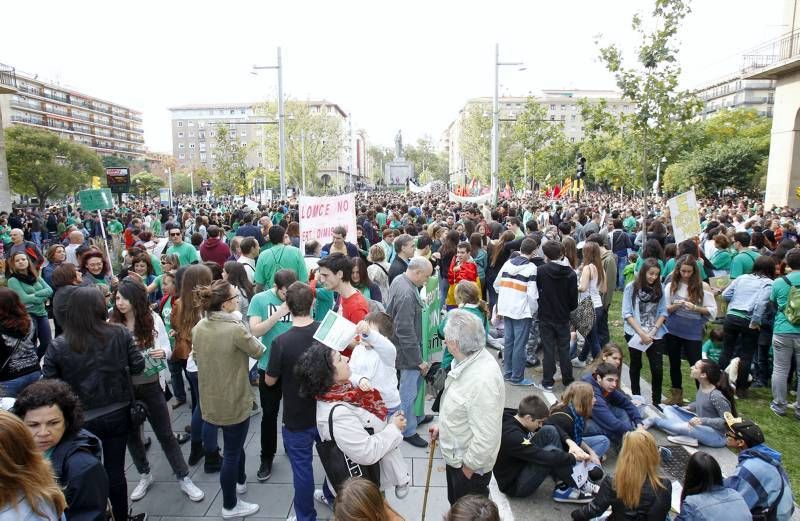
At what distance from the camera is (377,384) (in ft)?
12.6

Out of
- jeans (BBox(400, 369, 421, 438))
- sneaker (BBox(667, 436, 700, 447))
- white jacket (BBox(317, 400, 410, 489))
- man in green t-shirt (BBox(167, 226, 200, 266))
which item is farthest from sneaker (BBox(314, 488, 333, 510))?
man in green t-shirt (BBox(167, 226, 200, 266))

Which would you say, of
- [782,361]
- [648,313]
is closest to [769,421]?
[782,361]

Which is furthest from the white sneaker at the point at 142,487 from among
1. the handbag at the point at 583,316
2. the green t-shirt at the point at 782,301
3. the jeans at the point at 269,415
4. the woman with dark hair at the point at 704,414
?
the green t-shirt at the point at 782,301

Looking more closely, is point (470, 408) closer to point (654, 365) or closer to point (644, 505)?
point (644, 505)

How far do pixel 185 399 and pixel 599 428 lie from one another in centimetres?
481

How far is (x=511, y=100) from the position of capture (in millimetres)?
141375

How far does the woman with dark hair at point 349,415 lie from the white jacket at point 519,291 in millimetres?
3662

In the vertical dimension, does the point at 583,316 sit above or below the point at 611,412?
above

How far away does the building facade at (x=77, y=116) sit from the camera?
9150cm

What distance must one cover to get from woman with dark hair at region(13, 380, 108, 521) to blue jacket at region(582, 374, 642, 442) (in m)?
4.16

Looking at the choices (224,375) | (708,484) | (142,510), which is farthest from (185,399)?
(708,484)

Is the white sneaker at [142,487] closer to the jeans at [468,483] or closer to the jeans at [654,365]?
the jeans at [468,483]

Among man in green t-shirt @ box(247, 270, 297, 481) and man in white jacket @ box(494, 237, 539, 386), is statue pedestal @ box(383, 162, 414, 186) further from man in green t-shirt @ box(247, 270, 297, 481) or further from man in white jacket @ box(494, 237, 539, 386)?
man in green t-shirt @ box(247, 270, 297, 481)

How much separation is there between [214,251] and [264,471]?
5.18 meters
